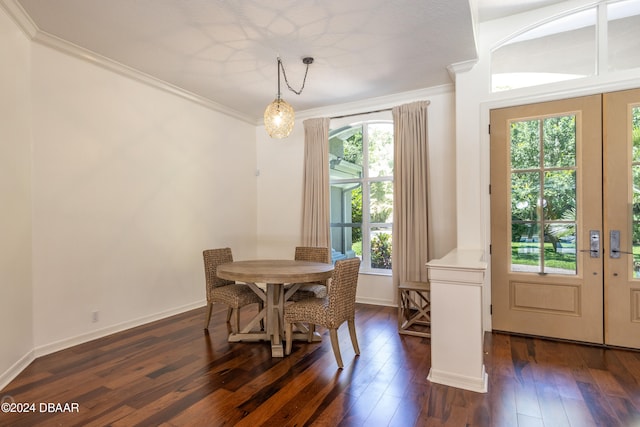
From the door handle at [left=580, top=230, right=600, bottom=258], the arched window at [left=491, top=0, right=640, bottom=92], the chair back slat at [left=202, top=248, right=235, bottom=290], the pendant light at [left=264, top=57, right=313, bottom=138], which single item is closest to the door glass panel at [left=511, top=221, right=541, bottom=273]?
the door handle at [left=580, top=230, right=600, bottom=258]

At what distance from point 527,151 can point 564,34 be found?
1145mm

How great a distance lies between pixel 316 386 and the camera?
246 cm

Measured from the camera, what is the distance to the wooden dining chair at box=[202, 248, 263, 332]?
3393 millimetres

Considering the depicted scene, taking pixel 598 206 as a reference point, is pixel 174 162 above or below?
above

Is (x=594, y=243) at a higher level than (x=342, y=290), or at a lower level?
higher

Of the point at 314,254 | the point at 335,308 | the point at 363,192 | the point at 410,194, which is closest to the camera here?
the point at 335,308

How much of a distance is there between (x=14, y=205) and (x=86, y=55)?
5.30 feet

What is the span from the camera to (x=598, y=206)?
3.14 m

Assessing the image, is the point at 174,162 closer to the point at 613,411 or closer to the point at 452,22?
the point at 452,22

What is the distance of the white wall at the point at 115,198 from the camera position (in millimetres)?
3092

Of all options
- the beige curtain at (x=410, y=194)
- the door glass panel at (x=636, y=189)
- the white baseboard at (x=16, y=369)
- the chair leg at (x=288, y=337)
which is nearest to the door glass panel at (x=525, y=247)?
the door glass panel at (x=636, y=189)

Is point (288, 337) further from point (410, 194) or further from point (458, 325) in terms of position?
point (410, 194)

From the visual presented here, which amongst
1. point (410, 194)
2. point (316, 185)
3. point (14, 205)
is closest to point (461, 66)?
point (410, 194)

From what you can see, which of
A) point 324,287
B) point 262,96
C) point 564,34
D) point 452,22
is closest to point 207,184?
point 262,96
